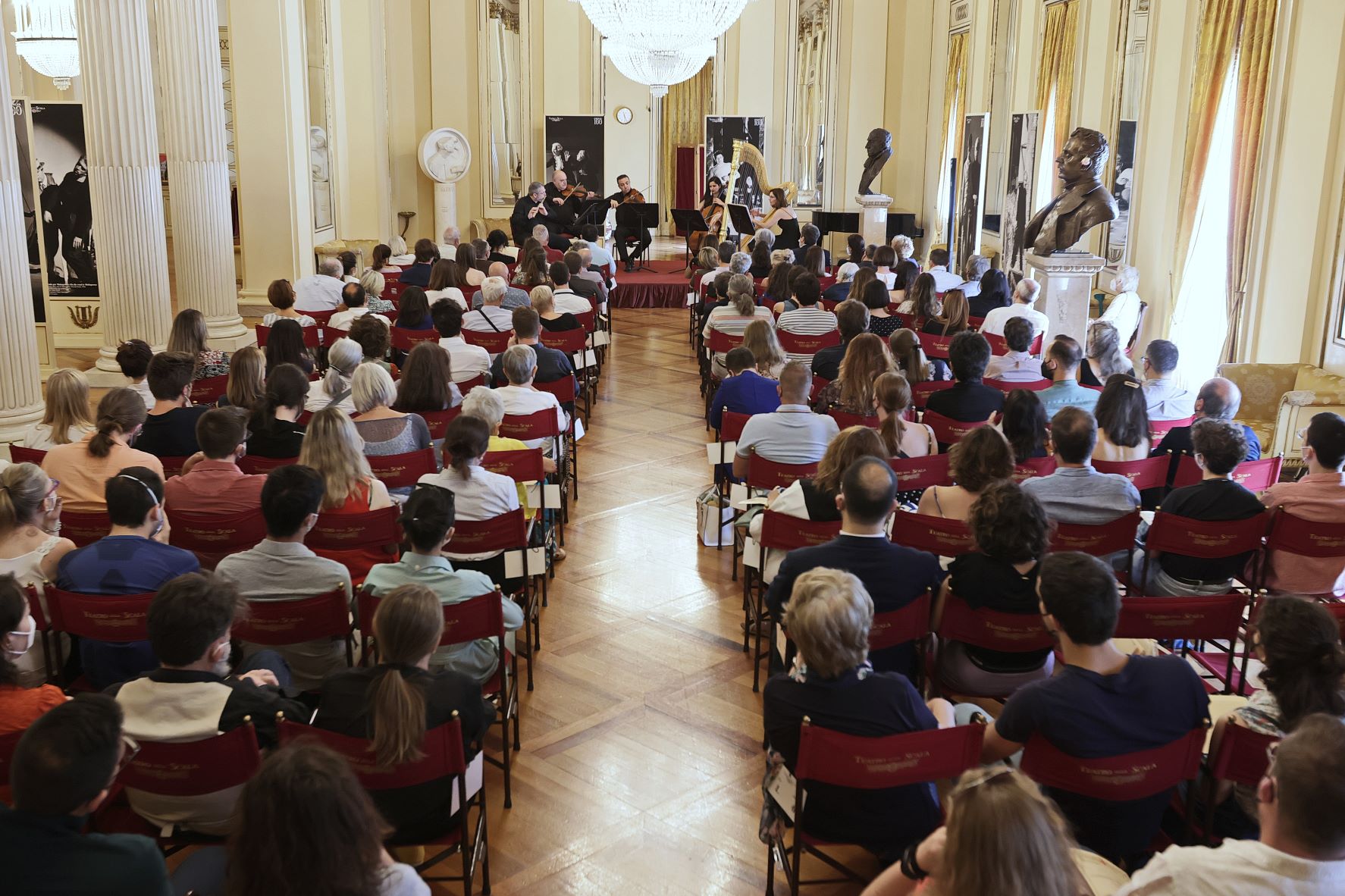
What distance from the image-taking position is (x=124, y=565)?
144 inches

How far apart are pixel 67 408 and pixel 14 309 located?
216cm

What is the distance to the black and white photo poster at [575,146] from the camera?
18422 mm

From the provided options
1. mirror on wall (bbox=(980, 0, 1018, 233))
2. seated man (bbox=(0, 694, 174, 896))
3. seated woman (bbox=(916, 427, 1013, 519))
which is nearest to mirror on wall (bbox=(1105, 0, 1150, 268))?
mirror on wall (bbox=(980, 0, 1018, 233))

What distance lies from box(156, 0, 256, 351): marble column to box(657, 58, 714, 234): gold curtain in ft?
39.3

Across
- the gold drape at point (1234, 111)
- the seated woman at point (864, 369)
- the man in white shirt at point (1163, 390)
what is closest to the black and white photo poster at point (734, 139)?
the gold drape at point (1234, 111)

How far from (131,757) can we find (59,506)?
5.71 ft

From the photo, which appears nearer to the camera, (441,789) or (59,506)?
(441,789)

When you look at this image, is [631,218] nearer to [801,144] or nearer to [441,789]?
[801,144]

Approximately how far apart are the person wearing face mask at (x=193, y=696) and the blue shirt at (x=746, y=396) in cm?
363

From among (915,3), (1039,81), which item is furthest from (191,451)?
(915,3)

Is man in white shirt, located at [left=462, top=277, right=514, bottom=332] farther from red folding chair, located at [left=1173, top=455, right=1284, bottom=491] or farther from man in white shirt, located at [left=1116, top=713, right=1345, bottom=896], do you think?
man in white shirt, located at [left=1116, top=713, right=1345, bottom=896]

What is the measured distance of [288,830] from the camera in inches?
78.5

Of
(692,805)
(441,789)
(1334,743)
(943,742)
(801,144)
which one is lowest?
(692,805)

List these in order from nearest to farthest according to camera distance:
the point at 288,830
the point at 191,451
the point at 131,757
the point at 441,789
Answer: the point at 288,830 < the point at 131,757 < the point at 441,789 < the point at 191,451
